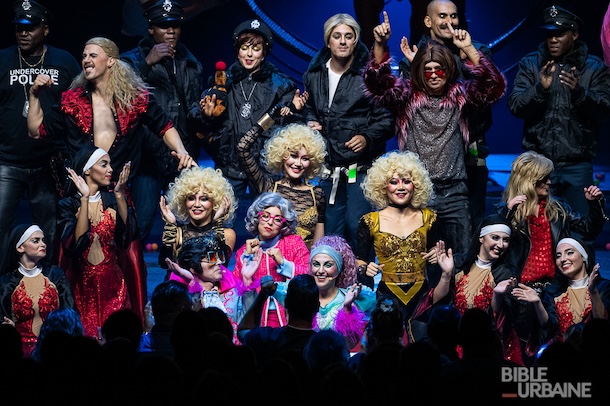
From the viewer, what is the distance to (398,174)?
6746mm

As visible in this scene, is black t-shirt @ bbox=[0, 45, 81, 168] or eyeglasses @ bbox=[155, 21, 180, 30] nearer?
black t-shirt @ bbox=[0, 45, 81, 168]

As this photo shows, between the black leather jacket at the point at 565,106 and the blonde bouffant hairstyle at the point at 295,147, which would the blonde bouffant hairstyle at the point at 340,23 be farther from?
the black leather jacket at the point at 565,106

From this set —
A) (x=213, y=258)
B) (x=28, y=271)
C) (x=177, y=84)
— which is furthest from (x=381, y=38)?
(x=28, y=271)

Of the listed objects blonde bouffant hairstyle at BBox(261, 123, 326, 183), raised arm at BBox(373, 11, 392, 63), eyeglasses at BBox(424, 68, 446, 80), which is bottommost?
blonde bouffant hairstyle at BBox(261, 123, 326, 183)

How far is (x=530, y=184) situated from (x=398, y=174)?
784mm

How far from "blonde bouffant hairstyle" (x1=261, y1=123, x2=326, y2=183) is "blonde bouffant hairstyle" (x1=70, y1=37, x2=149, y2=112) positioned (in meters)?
0.87

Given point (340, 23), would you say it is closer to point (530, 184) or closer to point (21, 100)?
point (530, 184)

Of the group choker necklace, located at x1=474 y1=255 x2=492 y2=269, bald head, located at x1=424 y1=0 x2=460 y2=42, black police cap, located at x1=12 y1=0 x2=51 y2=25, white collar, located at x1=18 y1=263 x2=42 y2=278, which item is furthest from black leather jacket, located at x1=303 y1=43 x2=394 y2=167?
white collar, located at x1=18 y1=263 x2=42 y2=278

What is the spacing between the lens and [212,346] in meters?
4.11

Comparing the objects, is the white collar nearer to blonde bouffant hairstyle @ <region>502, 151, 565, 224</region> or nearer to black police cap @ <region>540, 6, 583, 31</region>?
blonde bouffant hairstyle @ <region>502, 151, 565, 224</region>

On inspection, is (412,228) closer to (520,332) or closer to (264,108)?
(520,332)

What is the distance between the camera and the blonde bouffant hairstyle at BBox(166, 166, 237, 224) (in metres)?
6.82

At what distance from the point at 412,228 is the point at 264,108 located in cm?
149

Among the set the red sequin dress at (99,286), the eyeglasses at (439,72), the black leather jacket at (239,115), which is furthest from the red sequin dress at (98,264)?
the eyeglasses at (439,72)
